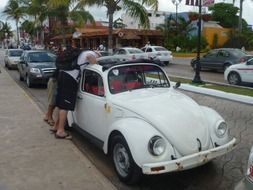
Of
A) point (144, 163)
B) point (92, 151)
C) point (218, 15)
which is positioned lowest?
point (92, 151)

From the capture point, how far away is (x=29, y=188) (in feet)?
16.7

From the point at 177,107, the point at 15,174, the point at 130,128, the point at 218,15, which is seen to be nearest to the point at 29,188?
the point at 15,174

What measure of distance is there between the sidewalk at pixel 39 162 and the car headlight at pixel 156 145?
80cm

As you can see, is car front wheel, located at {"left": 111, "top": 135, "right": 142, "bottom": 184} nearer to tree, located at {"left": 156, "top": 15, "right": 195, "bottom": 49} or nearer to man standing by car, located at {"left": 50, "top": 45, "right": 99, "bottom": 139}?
man standing by car, located at {"left": 50, "top": 45, "right": 99, "bottom": 139}

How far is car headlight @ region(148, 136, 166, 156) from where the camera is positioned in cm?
485

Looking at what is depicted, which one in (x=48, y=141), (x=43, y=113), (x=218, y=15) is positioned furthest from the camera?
(x=218, y=15)

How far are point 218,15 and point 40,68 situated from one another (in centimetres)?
6093

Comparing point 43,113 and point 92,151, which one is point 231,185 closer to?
point 92,151

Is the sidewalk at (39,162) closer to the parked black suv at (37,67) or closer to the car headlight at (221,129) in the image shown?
the car headlight at (221,129)

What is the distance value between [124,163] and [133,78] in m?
1.56

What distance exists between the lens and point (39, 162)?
241 inches

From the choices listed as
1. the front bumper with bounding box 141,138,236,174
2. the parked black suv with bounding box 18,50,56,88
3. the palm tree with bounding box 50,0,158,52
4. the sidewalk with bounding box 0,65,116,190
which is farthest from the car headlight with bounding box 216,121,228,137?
the palm tree with bounding box 50,0,158,52

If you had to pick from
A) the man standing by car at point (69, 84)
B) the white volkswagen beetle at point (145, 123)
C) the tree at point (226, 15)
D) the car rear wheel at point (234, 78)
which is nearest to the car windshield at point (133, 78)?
the white volkswagen beetle at point (145, 123)

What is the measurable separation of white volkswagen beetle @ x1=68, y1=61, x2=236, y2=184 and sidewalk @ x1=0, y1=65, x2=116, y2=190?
1.39ft
